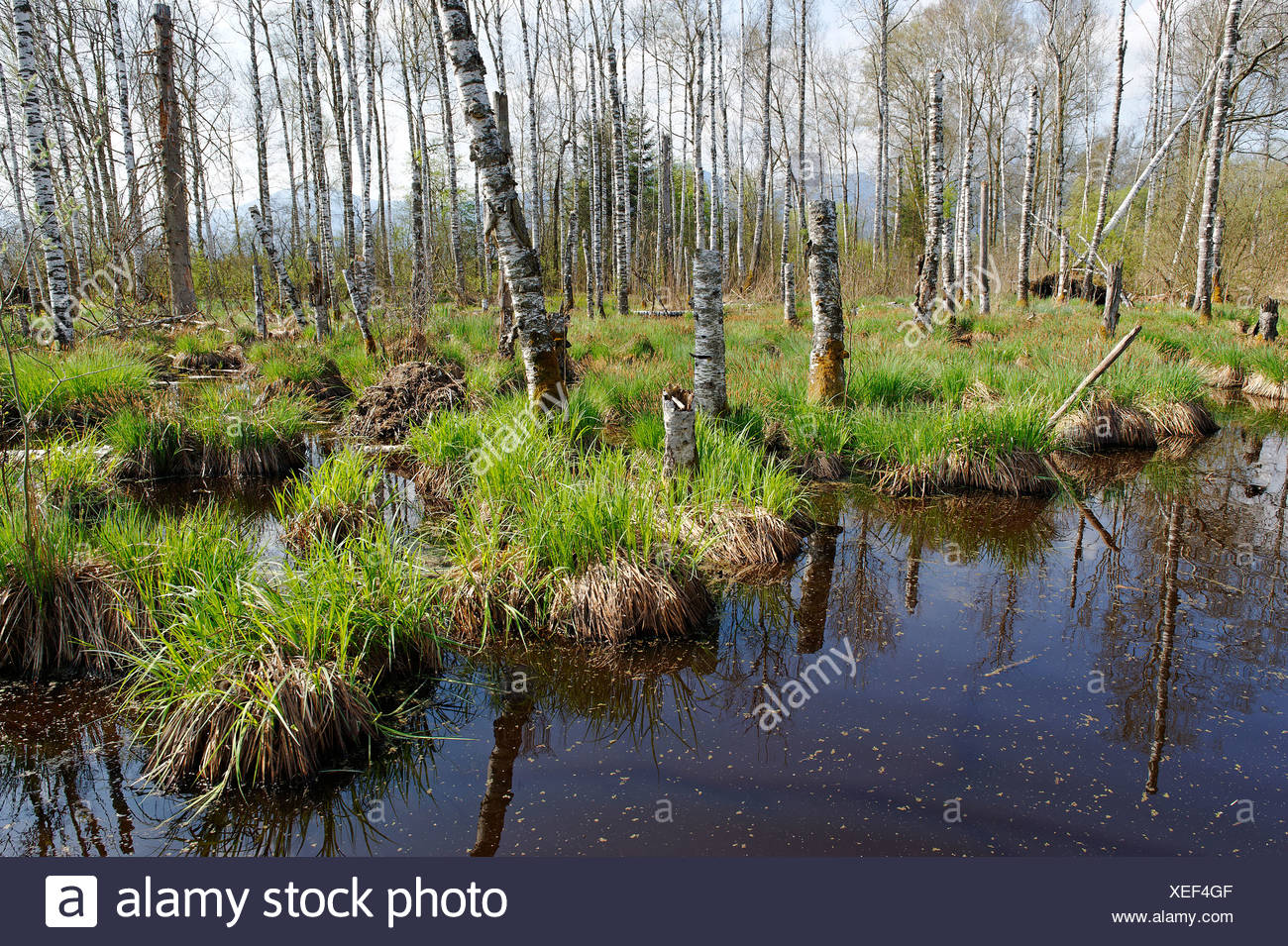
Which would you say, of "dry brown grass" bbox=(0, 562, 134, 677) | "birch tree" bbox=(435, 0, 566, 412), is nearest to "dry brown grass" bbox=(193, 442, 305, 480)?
"birch tree" bbox=(435, 0, 566, 412)

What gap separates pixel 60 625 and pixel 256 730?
5.73 feet

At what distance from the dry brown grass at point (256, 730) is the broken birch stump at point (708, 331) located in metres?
4.33

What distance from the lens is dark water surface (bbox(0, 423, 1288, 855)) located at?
2.78 meters

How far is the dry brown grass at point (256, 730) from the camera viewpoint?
3072 mm

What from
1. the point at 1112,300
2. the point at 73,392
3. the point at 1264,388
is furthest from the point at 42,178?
the point at 1264,388

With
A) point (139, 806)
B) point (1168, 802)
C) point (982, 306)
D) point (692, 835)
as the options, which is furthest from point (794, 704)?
point (982, 306)

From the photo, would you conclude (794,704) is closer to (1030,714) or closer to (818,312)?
(1030,714)

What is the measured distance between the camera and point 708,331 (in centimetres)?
680

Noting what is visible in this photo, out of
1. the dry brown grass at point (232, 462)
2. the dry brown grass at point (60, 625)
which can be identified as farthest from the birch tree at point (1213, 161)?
the dry brown grass at point (60, 625)

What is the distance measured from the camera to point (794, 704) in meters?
3.70

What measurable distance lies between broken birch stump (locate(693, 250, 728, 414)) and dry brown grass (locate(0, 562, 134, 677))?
463cm

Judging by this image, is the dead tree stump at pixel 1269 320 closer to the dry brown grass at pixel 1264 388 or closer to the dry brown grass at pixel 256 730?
the dry brown grass at pixel 1264 388

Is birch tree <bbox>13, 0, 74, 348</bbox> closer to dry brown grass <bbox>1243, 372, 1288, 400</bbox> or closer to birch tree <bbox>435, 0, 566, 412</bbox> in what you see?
birch tree <bbox>435, 0, 566, 412</bbox>

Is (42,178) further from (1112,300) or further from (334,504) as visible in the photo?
(1112,300)
